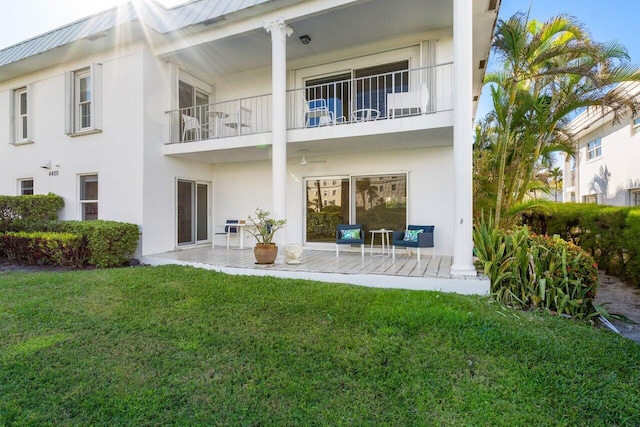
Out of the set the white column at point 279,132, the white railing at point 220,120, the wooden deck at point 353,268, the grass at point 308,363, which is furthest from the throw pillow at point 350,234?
the white railing at point 220,120

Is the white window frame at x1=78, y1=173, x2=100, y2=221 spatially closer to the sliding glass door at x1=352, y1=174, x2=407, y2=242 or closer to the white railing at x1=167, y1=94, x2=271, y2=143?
the white railing at x1=167, y1=94, x2=271, y2=143

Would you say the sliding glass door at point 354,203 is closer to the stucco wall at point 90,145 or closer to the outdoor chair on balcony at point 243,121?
the outdoor chair on balcony at point 243,121

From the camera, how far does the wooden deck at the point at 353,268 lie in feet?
20.1

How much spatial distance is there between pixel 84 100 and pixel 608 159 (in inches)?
855

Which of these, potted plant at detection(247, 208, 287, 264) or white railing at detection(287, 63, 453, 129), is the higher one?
white railing at detection(287, 63, 453, 129)

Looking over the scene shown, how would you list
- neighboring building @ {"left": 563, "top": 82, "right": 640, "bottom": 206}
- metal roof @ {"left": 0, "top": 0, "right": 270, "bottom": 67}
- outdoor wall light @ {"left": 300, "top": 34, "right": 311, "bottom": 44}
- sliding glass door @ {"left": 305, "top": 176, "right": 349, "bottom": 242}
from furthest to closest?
neighboring building @ {"left": 563, "top": 82, "right": 640, "bottom": 206} < sliding glass door @ {"left": 305, "top": 176, "right": 349, "bottom": 242} < outdoor wall light @ {"left": 300, "top": 34, "right": 311, "bottom": 44} < metal roof @ {"left": 0, "top": 0, "right": 270, "bottom": 67}

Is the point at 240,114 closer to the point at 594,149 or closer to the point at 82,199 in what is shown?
the point at 82,199

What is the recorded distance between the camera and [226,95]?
11789 mm

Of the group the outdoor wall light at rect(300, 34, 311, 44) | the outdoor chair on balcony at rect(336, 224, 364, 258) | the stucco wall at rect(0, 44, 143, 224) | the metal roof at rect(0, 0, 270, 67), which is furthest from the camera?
the stucco wall at rect(0, 44, 143, 224)

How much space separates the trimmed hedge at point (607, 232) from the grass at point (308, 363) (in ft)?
12.2

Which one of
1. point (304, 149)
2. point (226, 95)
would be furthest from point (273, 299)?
point (226, 95)

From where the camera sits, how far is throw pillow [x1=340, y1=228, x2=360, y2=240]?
352 inches

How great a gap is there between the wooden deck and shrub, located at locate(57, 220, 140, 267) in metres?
0.63

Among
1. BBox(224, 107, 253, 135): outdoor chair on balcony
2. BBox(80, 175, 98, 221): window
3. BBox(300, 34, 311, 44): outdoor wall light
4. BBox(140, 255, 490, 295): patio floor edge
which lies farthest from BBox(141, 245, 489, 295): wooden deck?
BBox(300, 34, 311, 44): outdoor wall light
